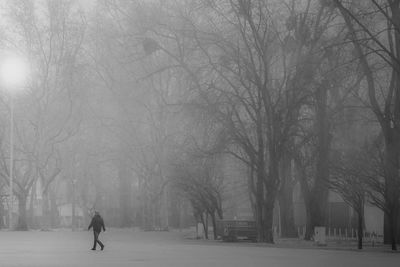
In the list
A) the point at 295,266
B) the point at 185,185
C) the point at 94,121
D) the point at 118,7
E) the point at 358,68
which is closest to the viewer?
the point at 295,266

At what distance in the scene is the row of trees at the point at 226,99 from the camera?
37.8m

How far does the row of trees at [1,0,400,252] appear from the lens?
37.8 m

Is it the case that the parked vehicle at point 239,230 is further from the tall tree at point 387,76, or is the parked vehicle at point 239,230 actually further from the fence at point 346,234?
the fence at point 346,234

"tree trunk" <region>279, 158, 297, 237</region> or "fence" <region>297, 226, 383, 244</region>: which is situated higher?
"tree trunk" <region>279, 158, 297, 237</region>

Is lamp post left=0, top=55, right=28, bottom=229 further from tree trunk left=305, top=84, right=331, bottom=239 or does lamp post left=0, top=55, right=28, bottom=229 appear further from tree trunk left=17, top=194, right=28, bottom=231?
tree trunk left=305, top=84, right=331, bottom=239

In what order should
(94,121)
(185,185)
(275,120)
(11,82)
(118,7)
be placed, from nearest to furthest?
(275,120) < (185,185) < (118,7) < (11,82) < (94,121)

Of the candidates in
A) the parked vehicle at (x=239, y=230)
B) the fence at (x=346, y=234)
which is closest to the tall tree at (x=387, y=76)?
the parked vehicle at (x=239, y=230)

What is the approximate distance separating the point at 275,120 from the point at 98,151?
32.8 metres

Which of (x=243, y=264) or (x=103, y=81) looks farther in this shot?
(x=103, y=81)

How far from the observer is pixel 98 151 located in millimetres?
70125

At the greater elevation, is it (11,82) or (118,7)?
(118,7)

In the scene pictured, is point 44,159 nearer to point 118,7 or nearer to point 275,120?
point 118,7

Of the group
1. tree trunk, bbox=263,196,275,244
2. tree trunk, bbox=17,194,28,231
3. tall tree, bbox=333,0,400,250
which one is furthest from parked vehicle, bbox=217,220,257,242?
tree trunk, bbox=17,194,28,231

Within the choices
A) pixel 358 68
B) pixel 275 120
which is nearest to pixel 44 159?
pixel 275 120
